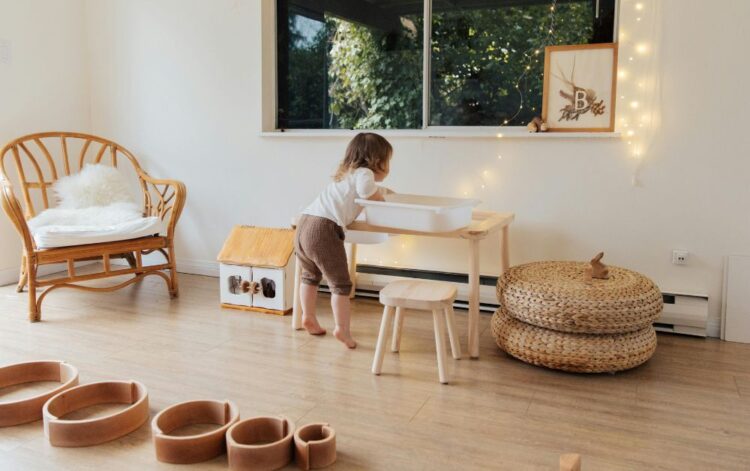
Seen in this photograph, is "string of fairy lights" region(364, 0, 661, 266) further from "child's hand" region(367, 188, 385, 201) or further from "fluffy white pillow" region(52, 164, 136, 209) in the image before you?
"fluffy white pillow" region(52, 164, 136, 209)

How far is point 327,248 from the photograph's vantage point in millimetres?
2762

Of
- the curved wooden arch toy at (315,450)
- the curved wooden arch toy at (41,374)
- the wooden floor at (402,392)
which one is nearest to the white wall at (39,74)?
the wooden floor at (402,392)

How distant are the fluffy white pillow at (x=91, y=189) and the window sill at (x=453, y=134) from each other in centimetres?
87

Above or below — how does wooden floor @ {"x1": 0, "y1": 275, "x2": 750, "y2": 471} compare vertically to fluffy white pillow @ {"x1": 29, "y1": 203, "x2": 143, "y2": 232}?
below

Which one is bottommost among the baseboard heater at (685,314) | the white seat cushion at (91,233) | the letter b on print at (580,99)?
the baseboard heater at (685,314)

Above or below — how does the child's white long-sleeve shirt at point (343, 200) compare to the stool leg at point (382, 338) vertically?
above

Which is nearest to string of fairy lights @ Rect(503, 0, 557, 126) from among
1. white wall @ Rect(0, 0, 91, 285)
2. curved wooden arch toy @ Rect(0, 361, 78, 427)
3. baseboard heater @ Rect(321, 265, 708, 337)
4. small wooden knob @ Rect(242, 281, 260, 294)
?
baseboard heater @ Rect(321, 265, 708, 337)

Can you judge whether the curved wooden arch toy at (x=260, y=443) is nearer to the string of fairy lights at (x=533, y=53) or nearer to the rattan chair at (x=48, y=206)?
the rattan chair at (x=48, y=206)

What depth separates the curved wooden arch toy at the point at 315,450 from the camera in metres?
1.79

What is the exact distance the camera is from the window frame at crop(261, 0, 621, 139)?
325 centimetres

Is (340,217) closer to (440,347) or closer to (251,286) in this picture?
(440,347)

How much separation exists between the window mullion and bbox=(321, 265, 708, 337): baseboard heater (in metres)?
0.81

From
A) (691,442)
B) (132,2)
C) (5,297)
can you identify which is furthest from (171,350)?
(132,2)

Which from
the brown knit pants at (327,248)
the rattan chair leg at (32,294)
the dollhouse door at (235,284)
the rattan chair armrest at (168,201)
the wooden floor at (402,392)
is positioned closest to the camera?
the wooden floor at (402,392)
